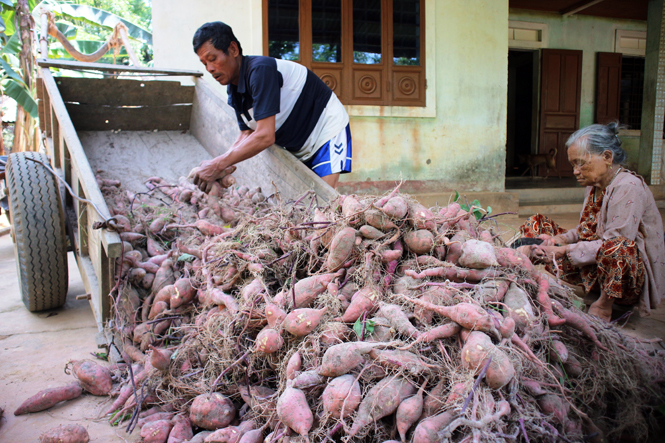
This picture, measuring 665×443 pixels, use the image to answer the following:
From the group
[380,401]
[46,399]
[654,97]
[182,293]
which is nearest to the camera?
[380,401]

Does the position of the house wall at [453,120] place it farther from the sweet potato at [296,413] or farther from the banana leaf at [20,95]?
the banana leaf at [20,95]

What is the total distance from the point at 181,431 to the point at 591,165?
2557mm

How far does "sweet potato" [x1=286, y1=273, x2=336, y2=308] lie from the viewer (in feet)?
5.38

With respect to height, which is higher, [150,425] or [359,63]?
[359,63]

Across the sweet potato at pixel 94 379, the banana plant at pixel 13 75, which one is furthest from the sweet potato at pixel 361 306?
the banana plant at pixel 13 75

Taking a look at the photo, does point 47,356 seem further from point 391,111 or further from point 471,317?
point 391,111

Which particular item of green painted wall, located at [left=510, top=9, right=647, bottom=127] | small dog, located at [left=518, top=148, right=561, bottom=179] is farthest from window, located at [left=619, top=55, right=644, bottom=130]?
small dog, located at [left=518, top=148, right=561, bottom=179]

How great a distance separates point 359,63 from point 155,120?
10.2 feet

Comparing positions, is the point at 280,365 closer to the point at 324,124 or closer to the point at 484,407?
the point at 484,407

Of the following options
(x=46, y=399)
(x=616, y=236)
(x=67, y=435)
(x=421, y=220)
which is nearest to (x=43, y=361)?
(x=46, y=399)

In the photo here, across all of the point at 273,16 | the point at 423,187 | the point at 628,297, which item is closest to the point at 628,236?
the point at 628,297

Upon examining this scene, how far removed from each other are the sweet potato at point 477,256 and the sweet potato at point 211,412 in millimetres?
1001

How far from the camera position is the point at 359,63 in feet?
20.3

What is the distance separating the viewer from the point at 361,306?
5.04ft
